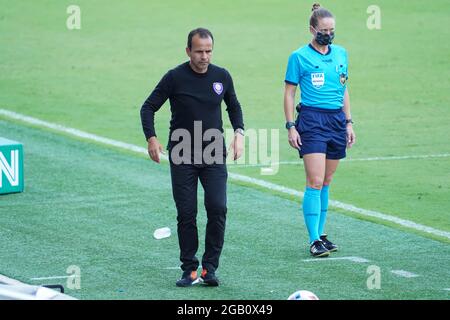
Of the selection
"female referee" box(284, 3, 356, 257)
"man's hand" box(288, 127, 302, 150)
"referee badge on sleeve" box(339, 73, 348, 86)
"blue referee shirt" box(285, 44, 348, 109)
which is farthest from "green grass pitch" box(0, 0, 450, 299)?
Result: "referee badge on sleeve" box(339, 73, 348, 86)

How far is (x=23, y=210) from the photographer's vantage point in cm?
1284

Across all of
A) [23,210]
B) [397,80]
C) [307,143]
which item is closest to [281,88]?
[397,80]

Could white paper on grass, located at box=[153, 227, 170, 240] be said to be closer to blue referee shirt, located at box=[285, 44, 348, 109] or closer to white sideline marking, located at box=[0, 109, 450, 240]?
blue referee shirt, located at box=[285, 44, 348, 109]

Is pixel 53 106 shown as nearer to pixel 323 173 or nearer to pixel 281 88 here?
pixel 281 88

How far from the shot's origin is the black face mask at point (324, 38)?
1081 centimetres

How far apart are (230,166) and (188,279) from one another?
6.04 m

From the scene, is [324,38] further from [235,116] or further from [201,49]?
[201,49]

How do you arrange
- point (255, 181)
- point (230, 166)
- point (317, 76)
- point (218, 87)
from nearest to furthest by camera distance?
point (218, 87) → point (317, 76) → point (255, 181) → point (230, 166)

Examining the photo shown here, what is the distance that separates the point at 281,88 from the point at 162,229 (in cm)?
1075

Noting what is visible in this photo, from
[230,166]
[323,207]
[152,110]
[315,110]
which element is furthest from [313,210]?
[230,166]

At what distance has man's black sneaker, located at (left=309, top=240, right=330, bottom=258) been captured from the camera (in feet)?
35.6

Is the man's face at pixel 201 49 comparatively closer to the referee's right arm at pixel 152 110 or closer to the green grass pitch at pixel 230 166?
the referee's right arm at pixel 152 110

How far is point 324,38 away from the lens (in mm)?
10836

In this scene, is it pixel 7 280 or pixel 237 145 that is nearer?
pixel 7 280
